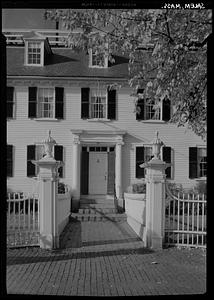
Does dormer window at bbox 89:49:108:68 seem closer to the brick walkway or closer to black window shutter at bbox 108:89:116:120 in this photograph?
black window shutter at bbox 108:89:116:120

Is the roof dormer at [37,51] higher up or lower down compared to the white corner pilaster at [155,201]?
higher up

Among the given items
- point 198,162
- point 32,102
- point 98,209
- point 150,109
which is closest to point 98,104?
point 150,109

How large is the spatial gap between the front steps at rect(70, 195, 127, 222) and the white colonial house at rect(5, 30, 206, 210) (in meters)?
0.07

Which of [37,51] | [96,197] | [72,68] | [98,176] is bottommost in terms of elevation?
[96,197]

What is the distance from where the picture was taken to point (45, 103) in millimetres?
3914

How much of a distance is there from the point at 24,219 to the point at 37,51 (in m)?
2.31

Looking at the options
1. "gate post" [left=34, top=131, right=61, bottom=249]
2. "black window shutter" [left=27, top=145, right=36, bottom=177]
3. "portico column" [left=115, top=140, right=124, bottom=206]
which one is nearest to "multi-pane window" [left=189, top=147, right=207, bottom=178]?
"portico column" [left=115, top=140, right=124, bottom=206]

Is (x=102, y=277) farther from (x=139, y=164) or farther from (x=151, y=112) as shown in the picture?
(x=139, y=164)

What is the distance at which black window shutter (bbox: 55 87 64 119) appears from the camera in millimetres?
3768

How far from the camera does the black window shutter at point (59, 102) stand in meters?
3.77

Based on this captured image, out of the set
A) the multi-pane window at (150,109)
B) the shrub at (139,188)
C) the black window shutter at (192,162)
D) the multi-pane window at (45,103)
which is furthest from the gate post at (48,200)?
the black window shutter at (192,162)

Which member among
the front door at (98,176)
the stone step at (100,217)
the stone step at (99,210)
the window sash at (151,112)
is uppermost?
the window sash at (151,112)

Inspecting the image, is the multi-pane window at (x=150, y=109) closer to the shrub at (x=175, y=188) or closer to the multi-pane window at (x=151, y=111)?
the multi-pane window at (x=151, y=111)
